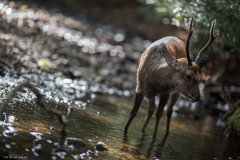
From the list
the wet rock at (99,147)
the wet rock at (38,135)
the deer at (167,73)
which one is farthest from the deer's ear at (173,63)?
the wet rock at (38,135)

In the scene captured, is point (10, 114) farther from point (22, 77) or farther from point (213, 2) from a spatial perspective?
point (213, 2)

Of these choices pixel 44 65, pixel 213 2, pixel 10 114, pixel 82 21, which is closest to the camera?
pixel 10 114

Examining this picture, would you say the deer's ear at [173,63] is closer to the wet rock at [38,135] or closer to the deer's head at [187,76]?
the deer's head at [187,76]

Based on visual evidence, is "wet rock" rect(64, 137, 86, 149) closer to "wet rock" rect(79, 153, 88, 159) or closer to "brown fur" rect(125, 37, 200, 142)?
"wet rock" rect(79, 153, 88, 159)

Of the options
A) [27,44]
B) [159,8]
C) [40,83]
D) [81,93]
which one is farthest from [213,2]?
[27,44]

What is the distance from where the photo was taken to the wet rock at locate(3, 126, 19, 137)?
3.68m

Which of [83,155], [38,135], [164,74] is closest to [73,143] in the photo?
[83,155]

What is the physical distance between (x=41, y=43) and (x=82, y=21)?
10.7 m

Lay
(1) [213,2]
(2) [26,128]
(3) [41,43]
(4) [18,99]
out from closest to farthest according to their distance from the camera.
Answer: (2) [26,128]
(4) [18,99]
(1) [213,2]
(3) [41,43]

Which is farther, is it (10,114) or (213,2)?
(213,2)

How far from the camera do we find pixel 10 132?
376 centimetres

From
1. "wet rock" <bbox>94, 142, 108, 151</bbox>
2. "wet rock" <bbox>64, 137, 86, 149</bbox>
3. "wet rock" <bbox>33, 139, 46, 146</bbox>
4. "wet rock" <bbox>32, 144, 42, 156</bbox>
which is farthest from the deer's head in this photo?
"wet rock" <bbox>32, 144, 42, 156</bbox>

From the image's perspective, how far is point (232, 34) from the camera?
7438 mm

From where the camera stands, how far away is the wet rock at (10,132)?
3.68 metres
